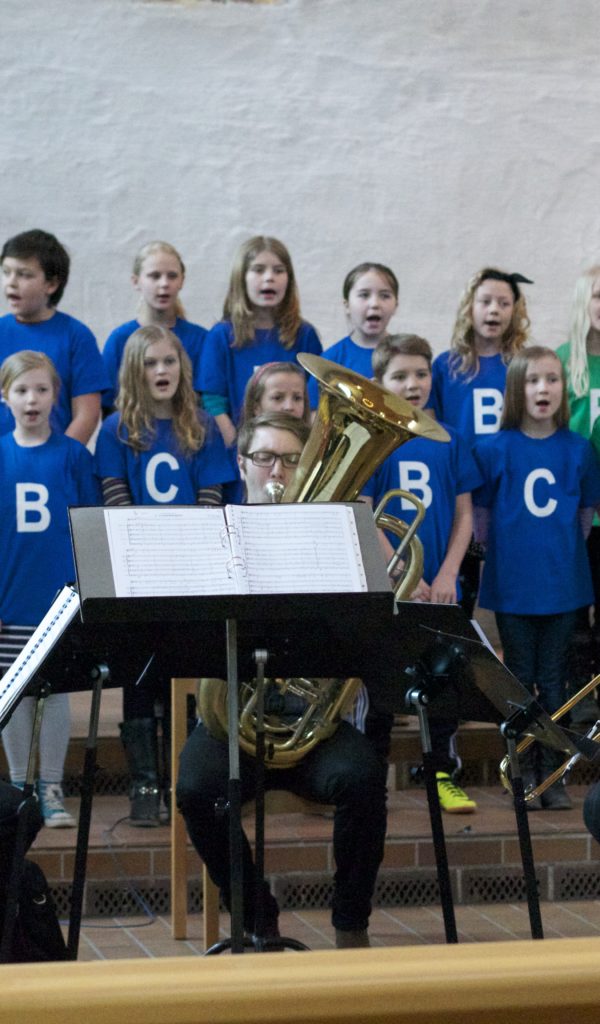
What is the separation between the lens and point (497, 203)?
7418mm

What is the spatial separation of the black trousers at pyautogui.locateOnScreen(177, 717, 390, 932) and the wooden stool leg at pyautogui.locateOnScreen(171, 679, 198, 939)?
0.40m

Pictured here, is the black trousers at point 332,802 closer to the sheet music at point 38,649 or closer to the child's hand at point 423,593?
the sheet music at point 38,649

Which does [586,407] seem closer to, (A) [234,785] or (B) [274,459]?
(B) [274,459]

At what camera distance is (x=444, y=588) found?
485 centimetres

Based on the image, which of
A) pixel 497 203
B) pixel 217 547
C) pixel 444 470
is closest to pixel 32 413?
pixel 444 470

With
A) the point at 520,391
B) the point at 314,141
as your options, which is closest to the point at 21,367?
the point at 520,391

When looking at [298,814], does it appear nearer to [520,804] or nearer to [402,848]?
[402,848]

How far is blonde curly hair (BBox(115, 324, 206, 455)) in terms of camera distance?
16.0 feet

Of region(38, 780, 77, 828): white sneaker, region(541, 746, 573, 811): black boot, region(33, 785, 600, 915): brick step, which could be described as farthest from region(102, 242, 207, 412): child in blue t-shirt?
region(541, 746, 573, 811): black boot

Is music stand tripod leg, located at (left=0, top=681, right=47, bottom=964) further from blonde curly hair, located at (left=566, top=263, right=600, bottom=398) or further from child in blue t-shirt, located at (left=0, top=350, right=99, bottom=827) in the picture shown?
blonde curly hair, located at (left=566, top=263, right=600, bottom=398)

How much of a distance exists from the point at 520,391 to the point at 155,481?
1.30m

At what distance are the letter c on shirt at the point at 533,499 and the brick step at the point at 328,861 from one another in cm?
105

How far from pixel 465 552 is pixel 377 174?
2.86 meters

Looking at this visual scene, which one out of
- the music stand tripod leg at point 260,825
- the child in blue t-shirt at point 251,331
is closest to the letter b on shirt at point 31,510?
the child in blue t-shirt at point 251,331
